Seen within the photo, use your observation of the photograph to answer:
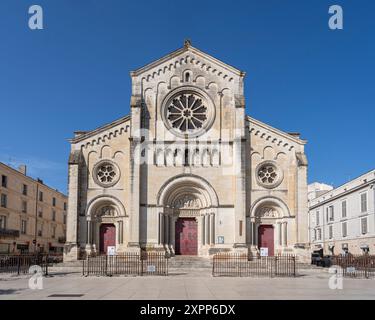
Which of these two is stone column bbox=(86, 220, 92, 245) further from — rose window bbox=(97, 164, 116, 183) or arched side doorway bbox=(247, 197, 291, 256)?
arched side doorway bbox=(247, 197, 291, 256)

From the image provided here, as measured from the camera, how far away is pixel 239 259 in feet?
118

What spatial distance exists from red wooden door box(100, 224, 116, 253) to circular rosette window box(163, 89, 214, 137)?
935 centimetres

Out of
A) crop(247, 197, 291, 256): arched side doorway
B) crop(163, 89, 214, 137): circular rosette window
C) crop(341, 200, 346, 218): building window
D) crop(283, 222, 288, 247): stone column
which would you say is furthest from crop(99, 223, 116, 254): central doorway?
crop(341, 200, 346, 218): building window

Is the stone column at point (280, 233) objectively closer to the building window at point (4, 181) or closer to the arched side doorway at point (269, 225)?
the arched side doorway at point (269, 225)

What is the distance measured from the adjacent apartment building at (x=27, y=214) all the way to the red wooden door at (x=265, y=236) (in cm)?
2176

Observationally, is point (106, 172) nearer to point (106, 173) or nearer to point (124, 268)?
point (106, 173)

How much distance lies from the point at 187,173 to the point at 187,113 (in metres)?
5.06

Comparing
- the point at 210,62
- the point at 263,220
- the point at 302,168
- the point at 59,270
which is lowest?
the point at 59,270

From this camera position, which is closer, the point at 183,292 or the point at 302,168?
the point at 183,292
